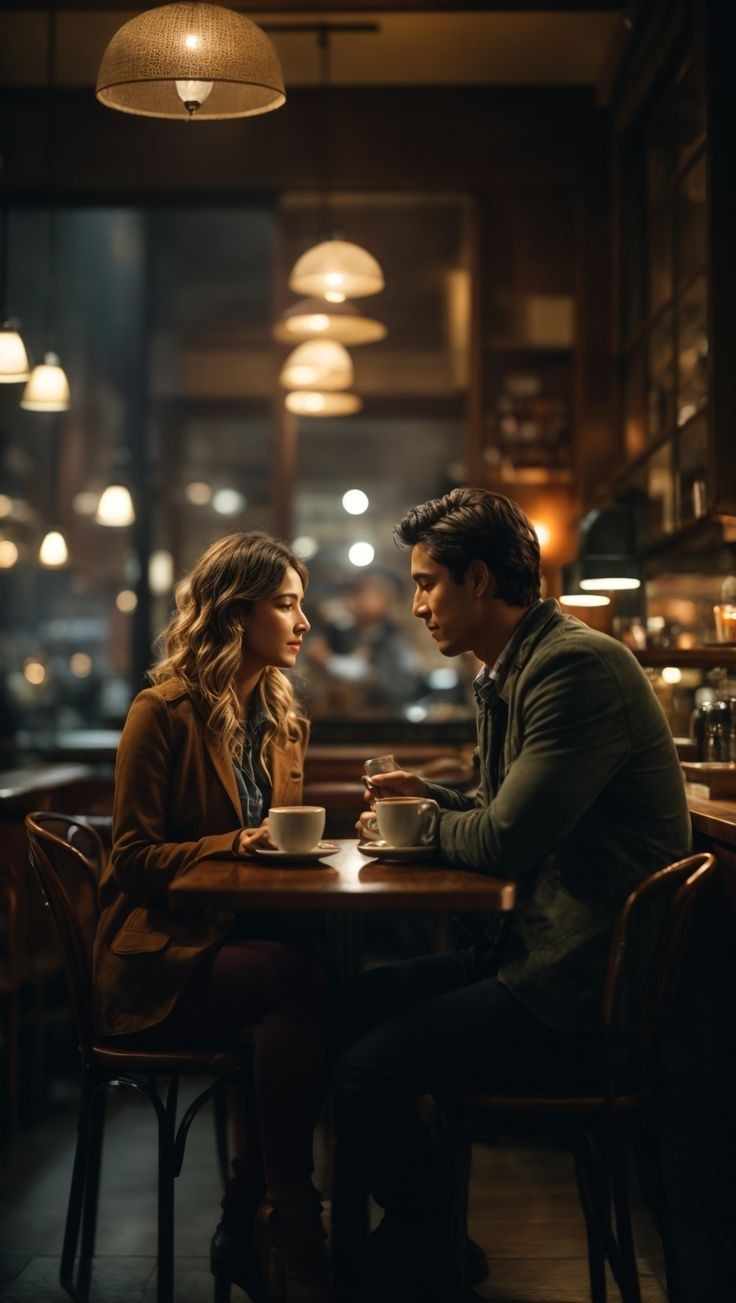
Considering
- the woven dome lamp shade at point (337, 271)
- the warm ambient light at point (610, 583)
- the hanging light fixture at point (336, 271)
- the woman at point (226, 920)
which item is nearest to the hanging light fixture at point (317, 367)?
the hanging light fixture at point (336, 271)

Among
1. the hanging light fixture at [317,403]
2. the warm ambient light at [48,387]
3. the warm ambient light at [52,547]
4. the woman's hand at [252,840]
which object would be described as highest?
the hanging light fixture at [317,403]

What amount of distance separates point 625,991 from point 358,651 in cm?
600

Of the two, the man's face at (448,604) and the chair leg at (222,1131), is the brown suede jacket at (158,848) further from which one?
the chair leg at (222,1131)

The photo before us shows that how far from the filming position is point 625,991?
2195mm

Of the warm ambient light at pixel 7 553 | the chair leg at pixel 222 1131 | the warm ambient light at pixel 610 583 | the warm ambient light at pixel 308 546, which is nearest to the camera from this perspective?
the chair leg at pixel 222 1131

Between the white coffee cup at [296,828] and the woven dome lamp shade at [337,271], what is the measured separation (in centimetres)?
279

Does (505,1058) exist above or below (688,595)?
below

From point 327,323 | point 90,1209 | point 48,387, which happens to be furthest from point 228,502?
point 90,1209

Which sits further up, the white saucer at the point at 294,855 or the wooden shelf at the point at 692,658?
the wooden shelf at the point at 692,658

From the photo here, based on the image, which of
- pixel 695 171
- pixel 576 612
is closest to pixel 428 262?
pixel 695 171

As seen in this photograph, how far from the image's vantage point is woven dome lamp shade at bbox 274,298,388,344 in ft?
15.8

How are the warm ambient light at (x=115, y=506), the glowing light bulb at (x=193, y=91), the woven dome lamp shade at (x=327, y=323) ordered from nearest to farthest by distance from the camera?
the glowing light bulb at (x=193, y=91) → the woven dome lamp shade at (x=327, y=323) → the warm ambient light at (x=115, y=506)

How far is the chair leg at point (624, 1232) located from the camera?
2.25m

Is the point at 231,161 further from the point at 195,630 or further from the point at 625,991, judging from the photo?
the point at 625,991
